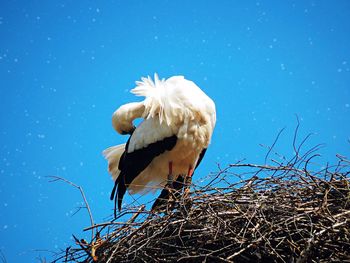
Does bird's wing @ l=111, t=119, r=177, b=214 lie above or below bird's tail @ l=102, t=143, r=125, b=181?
below

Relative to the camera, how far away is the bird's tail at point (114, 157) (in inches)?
199

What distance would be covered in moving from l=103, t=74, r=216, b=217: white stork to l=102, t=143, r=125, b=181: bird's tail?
0.45 ft

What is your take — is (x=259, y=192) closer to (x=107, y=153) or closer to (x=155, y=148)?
(x=155, y=148)

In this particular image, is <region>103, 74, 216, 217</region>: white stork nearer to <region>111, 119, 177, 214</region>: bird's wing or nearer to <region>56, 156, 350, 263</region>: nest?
<region>111, 119, 177, 214</region>: bird's wing

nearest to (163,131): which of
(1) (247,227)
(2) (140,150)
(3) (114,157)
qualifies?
(2) (140,150)

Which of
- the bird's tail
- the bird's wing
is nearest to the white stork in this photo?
the bird's wing

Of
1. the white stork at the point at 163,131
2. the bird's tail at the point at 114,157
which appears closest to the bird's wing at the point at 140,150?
the white stork at the point at 163,131

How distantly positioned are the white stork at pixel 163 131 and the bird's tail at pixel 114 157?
0.45 ft

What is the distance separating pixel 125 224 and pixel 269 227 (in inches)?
32.2

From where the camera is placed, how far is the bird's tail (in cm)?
506

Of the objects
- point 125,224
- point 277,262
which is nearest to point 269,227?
point 277,262

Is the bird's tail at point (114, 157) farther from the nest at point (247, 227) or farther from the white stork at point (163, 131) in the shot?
the nest at point (247, 227)

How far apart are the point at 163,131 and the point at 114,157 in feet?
2.50

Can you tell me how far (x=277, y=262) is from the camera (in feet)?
9.07
